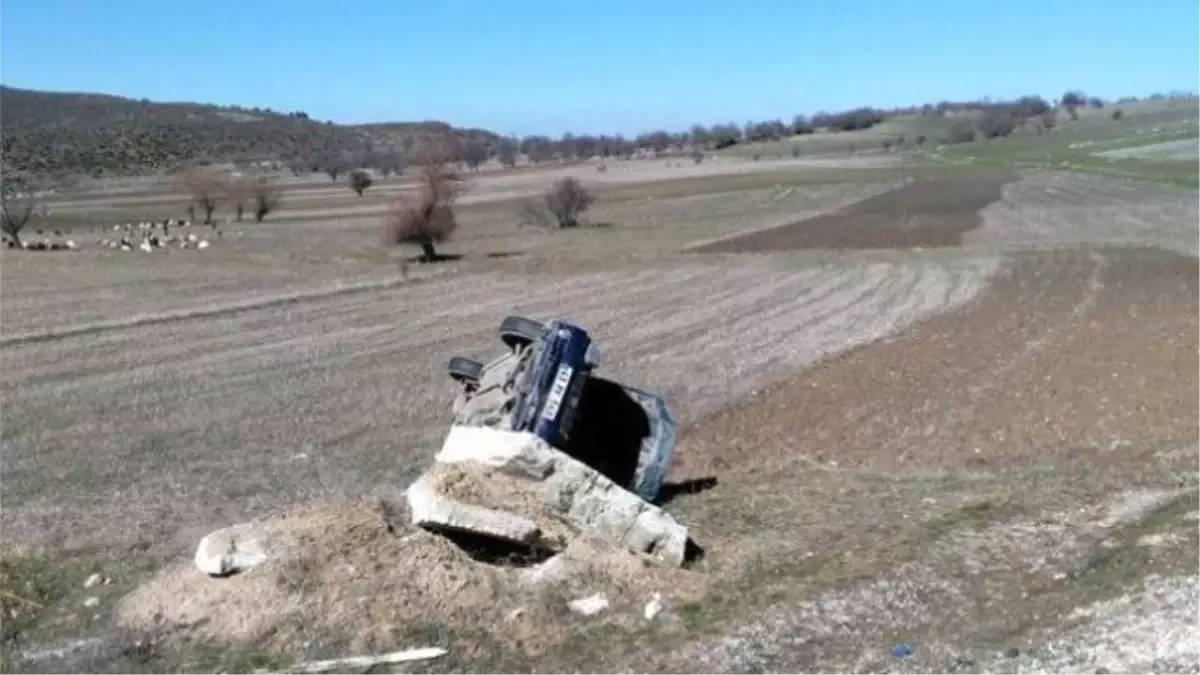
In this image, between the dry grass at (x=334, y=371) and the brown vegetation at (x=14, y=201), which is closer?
the dry grass at (x=334, y=371)

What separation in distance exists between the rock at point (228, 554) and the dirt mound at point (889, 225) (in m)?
41.4

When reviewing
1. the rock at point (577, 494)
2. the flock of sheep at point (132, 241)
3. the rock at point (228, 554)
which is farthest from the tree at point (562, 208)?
the rock at point (228, 554)

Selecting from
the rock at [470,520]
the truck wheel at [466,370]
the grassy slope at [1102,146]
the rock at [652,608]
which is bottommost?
the grassy slope at [1102,146]

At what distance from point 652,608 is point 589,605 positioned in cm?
42

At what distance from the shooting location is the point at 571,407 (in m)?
12.1

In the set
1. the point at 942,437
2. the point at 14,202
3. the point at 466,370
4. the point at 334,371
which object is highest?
the point at 466,370

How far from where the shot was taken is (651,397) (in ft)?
43.1

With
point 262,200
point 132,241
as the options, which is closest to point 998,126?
point 262,200

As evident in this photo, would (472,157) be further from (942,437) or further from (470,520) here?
(470,520)

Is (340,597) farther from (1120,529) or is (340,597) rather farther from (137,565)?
(1120,529)

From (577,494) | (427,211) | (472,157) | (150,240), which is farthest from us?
(472,157)

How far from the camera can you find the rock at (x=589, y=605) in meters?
9.44

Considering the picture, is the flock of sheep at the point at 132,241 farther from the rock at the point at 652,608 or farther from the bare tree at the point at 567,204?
the rock at the point at 652,608

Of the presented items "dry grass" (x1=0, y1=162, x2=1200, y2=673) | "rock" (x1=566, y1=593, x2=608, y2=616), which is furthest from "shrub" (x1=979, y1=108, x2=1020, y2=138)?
"rock" (x1=566, y1=593, x2=608, y2=616)
